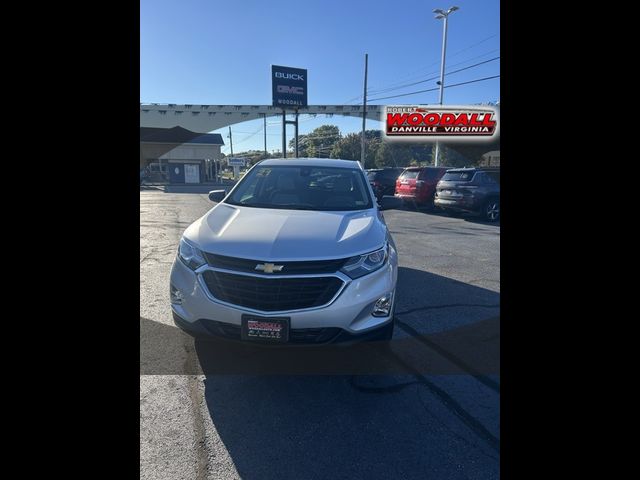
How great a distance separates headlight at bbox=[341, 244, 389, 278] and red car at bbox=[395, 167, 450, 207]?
1218 cm

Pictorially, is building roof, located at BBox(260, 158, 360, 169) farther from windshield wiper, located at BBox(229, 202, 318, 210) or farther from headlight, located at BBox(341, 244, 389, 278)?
headlight, located at BBox(341, 244, 389, 278)

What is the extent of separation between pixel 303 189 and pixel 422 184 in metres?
11.2

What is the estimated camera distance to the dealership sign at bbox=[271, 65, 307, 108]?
41.8 m

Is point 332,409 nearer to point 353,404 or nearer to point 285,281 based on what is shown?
point 353,404

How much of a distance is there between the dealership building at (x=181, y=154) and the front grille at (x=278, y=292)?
40.3m

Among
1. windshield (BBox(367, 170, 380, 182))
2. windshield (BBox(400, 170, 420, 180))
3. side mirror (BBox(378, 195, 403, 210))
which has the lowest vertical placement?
side mirror (BBox(378, 195, 403, 210))

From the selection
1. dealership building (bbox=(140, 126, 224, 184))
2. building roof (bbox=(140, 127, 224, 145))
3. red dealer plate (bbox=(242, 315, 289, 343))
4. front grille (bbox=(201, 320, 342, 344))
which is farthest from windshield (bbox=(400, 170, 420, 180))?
building roof (bbox=(140, 127, 224, 145))

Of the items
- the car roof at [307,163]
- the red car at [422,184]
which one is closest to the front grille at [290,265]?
the car roof at [307,163]

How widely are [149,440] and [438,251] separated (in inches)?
257

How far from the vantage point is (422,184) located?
1420 centimetres

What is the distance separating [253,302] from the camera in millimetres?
2443

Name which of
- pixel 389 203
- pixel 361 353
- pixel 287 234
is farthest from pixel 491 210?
pixel 287 234

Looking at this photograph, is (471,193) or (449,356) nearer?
(449,356)
